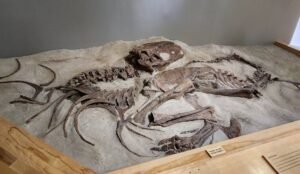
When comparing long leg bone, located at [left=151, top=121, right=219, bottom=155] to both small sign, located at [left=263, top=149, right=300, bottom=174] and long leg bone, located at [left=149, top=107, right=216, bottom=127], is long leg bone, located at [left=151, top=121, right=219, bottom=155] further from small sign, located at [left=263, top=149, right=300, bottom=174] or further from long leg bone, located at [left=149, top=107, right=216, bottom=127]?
small sign, located at [left=263, top=149, right=300, bottom=174]

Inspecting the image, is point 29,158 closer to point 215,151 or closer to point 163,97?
point 215,151

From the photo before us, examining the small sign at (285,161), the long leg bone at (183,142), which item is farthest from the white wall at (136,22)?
the small sign at (285,161)

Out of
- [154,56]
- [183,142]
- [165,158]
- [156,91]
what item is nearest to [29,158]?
[165,158]

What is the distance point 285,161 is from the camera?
1.31 metres

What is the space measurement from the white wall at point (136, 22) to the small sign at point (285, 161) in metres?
1.77

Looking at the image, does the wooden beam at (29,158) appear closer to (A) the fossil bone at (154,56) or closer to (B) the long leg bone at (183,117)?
(B) the long leg bone at (183,117)

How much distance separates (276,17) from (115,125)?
2741 millimetres

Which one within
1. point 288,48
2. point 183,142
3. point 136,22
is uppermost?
point 136,22

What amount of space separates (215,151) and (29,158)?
88 cm

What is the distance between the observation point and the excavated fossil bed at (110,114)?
1.46m

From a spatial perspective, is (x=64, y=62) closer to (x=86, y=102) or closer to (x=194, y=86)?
(x=86, y=102)

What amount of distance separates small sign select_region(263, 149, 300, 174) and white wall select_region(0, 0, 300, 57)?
177 centimetres

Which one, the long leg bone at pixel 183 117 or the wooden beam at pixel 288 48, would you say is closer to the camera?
the long leg bone at pixel 183 117

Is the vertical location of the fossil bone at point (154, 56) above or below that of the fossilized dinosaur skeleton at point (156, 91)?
above
